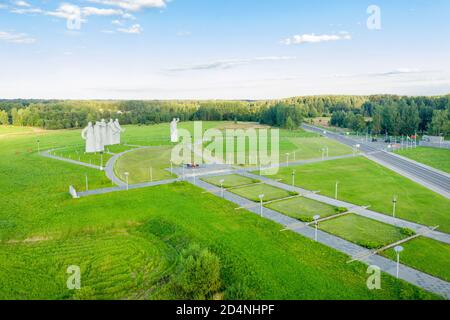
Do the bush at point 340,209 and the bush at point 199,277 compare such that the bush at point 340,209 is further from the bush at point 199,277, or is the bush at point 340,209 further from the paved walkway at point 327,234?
the bush at point 199,277

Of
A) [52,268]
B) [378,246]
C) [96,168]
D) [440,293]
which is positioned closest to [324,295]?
[440,293]

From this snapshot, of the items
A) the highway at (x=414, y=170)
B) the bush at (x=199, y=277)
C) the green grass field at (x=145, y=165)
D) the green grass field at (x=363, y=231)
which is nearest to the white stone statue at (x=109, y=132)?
the green grass field at (x=145, y=165)

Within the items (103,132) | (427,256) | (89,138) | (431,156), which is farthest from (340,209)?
(103,132)

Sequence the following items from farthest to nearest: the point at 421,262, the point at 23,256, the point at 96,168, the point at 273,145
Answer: the point at 273,145 → the point at 96,168 → the point at 23,256 → the point at 421,262

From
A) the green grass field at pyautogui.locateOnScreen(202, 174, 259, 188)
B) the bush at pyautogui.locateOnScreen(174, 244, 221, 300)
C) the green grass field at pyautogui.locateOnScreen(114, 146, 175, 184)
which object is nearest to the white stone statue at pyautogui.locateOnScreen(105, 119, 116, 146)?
the green grass field at pyautogui.locateOnScreen(114, 146, 175, 184)

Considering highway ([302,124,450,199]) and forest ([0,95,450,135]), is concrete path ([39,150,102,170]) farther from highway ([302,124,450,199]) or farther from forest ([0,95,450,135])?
forest ([0,95,450,135])
